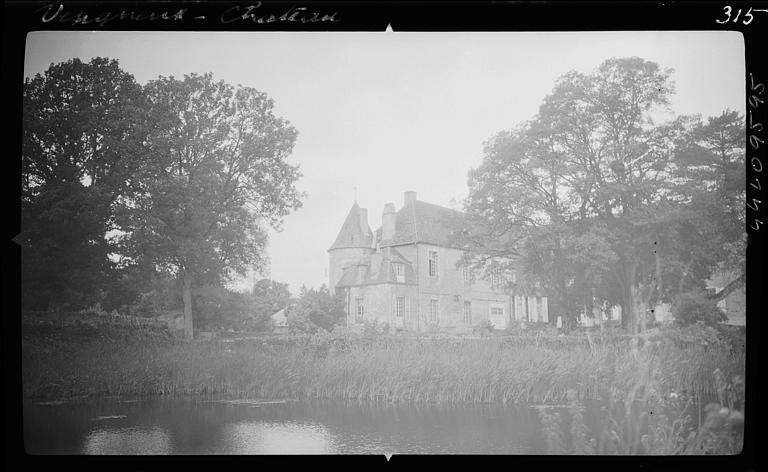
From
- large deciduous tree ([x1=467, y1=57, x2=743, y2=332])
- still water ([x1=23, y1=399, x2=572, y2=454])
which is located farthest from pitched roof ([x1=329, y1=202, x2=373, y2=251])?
still water ([x1=23, y1=399, x2=572, y2=454])

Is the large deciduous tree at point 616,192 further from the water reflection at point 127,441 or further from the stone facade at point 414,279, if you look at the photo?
the water reflection at point 127,441

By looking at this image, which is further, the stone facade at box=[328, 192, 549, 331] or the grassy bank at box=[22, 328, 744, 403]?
the stone facade at box=[328, 192, 549, 331]

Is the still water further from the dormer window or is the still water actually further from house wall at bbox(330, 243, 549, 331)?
the dormer window

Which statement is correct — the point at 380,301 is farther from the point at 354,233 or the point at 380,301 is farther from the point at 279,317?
the point at 279,317

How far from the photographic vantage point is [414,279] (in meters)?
7.83

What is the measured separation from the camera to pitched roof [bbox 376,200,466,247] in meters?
7.74

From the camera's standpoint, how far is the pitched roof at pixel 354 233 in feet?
25.5

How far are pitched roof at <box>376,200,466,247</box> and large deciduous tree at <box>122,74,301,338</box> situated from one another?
1427mm

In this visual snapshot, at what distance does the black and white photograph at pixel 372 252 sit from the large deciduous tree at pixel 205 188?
0.09 feet

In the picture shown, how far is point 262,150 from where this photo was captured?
7918 mm

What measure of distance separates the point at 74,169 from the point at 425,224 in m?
4.73
